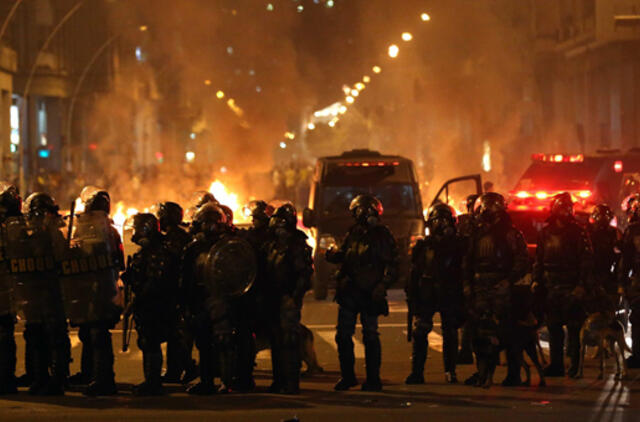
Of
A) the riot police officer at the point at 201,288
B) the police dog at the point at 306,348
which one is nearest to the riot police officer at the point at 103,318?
the riot police officer at the point at 201,288

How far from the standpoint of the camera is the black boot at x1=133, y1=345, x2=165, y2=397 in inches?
387

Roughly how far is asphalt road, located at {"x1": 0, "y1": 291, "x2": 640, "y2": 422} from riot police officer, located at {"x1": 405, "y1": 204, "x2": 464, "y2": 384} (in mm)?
368

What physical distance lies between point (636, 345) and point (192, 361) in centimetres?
391

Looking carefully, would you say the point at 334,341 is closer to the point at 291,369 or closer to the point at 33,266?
the point at 291,369

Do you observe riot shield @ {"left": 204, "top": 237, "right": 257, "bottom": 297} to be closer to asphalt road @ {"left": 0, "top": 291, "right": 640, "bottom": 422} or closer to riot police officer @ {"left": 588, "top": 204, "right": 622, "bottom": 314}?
asphalt road @ {"left": 0, "top": 291, "right": 640, "bottom": 422}

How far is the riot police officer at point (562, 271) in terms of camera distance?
1055cm

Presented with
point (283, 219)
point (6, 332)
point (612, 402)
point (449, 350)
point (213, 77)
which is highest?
point (213, 77)

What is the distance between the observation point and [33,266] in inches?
388

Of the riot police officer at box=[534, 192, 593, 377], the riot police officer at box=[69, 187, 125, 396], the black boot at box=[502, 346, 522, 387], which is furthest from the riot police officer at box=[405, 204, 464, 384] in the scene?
the riot police officer at box=[69, 187, 125, 396]

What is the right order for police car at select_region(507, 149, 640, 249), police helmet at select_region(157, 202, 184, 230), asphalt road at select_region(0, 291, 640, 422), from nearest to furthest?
1. asphalt road at select_region(0, 291, 640, 422)
2. police helmet at select_region(157, 202, 184, 230)
3. police car at select_region(507, 149, 640, 249)

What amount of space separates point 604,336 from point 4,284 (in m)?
4.83

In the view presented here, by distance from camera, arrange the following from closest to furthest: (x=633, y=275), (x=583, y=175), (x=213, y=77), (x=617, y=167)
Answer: (x=633, y=275) → (x=583, y=175) → (x=617, y=167) → (x=213, y=77)

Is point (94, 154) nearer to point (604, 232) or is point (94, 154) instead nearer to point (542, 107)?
point (542, 107)

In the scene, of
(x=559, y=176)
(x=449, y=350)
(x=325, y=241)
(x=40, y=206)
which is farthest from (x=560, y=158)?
(x=40, y=206)
